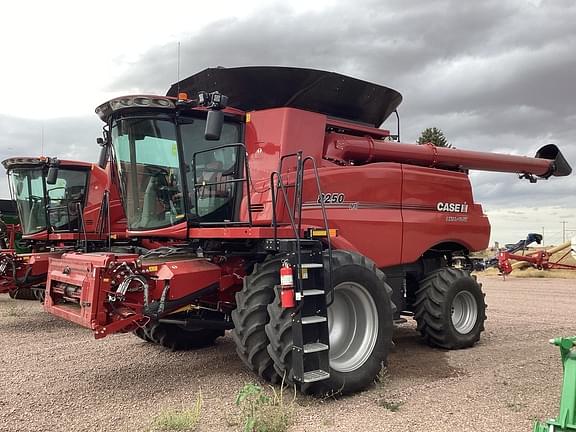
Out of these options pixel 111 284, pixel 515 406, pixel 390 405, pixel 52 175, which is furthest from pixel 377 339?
pixel 52 175

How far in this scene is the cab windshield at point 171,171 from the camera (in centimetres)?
598

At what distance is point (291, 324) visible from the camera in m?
4.80

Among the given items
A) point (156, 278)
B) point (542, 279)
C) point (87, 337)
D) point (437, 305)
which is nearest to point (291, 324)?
point (156, 278)

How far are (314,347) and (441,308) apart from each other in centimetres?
287

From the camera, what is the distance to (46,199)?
37.6ft

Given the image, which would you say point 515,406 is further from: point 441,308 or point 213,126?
point 213,126

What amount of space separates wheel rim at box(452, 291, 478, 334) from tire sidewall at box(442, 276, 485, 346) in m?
0.04

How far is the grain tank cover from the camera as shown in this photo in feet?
20.1

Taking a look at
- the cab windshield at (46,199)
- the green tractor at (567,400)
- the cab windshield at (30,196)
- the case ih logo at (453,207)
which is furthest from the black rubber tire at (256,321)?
the cab windshield at (30,196)

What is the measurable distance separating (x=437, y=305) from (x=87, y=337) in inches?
196

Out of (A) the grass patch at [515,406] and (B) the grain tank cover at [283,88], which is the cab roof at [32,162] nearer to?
(B) the grain tank cover at [283,88]

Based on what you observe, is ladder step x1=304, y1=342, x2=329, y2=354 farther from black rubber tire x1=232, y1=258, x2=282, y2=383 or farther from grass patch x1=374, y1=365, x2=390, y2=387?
grass patch x1=374, y1=365, x2=390, y2=387

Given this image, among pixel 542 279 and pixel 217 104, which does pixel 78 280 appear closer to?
pixel 217 104

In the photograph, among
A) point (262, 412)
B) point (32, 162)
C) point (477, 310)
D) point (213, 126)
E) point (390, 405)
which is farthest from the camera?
point (32, 162)
